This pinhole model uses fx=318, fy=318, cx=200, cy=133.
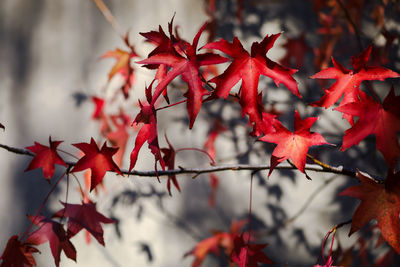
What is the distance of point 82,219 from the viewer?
2.64ft

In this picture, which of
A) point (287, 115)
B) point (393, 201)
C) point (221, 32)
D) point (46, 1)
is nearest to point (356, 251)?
point (287, 115)

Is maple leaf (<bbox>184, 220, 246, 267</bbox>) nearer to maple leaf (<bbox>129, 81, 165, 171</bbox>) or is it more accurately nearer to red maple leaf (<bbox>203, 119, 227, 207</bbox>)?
red maple leaf (<bbox>203, 119, 227, 207</bbox>)

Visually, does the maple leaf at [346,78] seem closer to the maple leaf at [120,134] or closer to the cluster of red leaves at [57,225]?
the cluster of red leaves at [57,225]

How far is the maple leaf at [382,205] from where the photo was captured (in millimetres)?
622

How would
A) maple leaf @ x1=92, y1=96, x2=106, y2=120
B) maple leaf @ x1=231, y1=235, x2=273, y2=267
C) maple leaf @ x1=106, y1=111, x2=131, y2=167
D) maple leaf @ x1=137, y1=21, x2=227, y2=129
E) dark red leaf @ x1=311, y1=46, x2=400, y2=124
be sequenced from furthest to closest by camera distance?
1. maple leaf @ x1=92, y1=96, x2=106, y2=120
2. maple leaf @ x1=106, y1=111, x2=131, y2=167
3. maple leaf @ x1=231, y1=235, x2=273, y2=267
4. dark red leaf @ x1=311, y1=46, x2=400, y2=124
5. maple leaf @ x1=137, y1=21, x2=227, y2=129

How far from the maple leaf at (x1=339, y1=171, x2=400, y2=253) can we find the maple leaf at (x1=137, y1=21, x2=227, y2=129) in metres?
0.34

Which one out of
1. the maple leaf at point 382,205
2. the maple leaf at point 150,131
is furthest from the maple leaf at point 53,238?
the maple leaf at point 382,205

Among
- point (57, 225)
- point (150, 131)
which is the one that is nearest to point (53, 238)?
point (57, 225)

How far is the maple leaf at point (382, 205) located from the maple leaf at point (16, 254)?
75 centimetres

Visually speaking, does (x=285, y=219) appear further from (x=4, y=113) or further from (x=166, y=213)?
(x=4, y=113)

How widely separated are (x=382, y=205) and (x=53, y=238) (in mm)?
759

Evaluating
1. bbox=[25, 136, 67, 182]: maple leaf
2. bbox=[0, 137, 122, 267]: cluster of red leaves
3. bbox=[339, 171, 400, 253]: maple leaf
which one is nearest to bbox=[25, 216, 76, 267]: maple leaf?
bbox=[0, 137, 122, 267]: cluster of red leaves

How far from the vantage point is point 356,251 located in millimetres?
1667

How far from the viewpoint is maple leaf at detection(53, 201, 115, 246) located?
78cm
